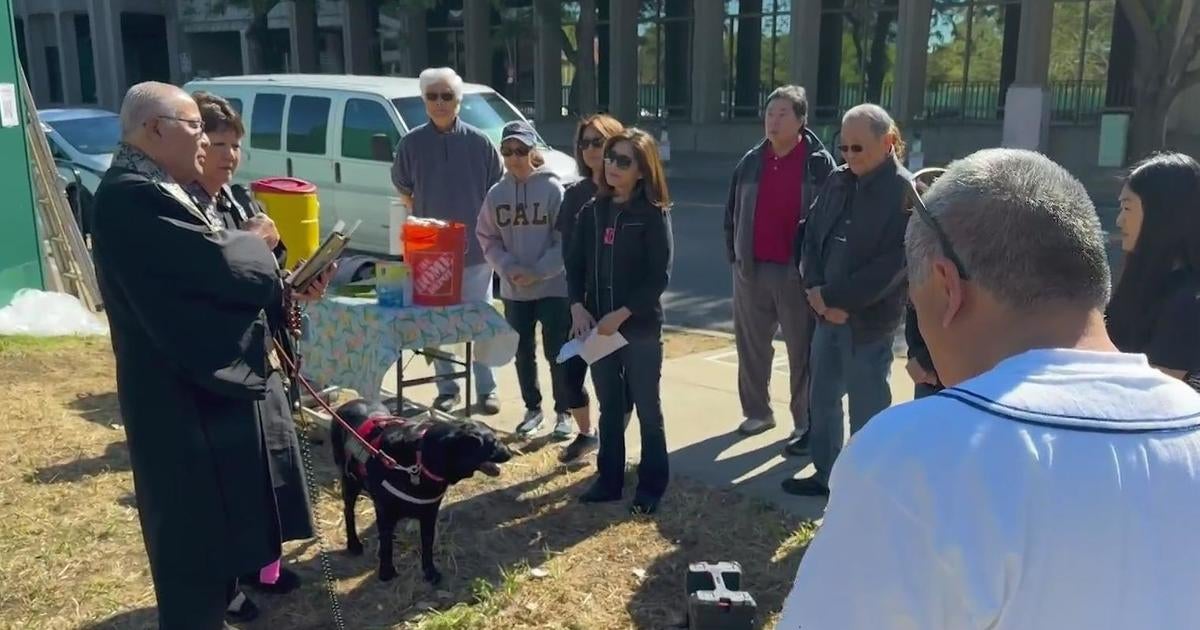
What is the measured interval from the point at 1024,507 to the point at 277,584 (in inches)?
140

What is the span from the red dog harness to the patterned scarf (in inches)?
54.4

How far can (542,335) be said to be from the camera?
18.6ft

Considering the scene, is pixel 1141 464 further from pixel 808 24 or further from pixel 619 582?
pixel 808 24

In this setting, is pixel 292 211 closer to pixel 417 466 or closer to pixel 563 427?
pixel 417 466

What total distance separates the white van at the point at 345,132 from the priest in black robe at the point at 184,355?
7.55 m

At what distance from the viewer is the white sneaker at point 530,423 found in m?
5.78

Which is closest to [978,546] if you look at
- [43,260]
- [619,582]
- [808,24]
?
[619,582]

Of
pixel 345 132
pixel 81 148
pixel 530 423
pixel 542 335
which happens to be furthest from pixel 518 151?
pixel 81 148

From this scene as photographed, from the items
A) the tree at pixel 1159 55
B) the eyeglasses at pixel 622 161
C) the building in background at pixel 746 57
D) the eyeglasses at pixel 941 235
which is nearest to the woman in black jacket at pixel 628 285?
the eyeglasses at pixel 622 161

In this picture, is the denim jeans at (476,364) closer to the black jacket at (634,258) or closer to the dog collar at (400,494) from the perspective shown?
the black jacket at (634,258)

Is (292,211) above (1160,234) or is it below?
below

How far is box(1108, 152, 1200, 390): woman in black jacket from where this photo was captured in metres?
2.89

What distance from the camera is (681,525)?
14.9 ft

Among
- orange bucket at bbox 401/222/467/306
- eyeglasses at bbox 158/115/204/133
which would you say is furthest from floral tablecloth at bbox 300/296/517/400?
eyeglasses at bbox 158/115/204/133
